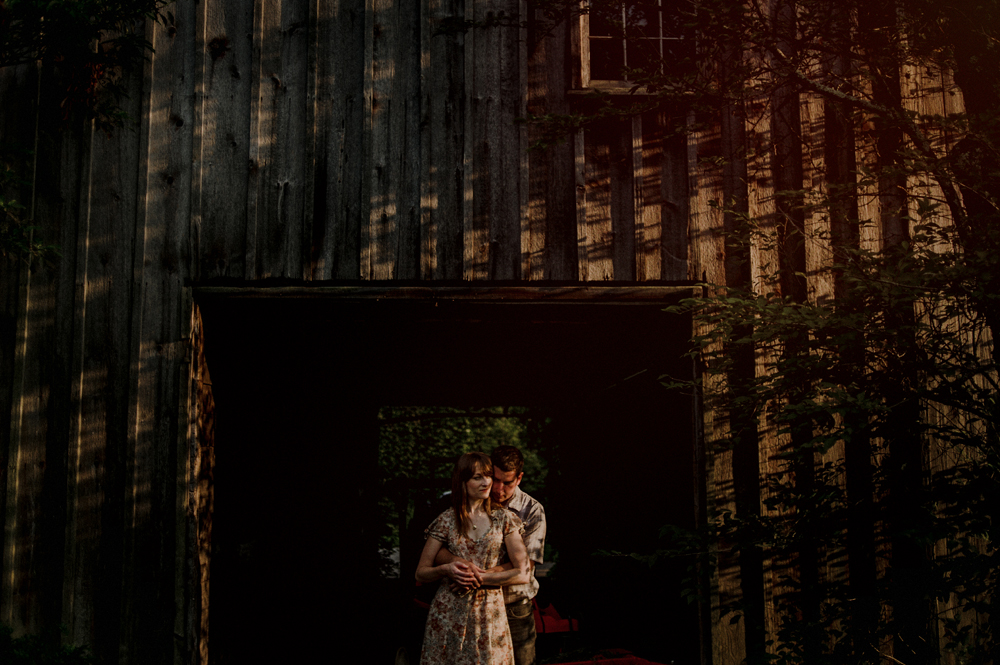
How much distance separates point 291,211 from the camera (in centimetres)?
465

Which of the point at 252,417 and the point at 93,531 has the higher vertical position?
the point at 252,417

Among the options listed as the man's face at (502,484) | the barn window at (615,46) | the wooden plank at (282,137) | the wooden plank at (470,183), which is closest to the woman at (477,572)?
the man's face at (502,484)

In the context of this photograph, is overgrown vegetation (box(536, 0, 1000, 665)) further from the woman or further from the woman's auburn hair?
the woman's auburn hair

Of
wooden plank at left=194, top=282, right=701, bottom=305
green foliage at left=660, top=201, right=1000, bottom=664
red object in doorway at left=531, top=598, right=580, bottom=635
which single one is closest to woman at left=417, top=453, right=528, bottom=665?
green foliage at left=660, top=201, right=1000, bottom=664

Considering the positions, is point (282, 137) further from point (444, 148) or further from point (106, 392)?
point (106, 392)

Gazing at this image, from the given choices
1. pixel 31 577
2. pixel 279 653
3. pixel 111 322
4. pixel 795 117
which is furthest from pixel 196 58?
pixel 279 653

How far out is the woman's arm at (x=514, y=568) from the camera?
4.00 m

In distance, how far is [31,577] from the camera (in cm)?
441

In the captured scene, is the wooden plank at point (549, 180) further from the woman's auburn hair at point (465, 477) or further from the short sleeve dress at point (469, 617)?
the short sleeve dress at point (469, 617)

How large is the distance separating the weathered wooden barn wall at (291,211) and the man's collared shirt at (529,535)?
120cm

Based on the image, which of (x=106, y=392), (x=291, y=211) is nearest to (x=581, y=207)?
(x=291, y=211)

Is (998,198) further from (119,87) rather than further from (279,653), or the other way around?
(279,653)

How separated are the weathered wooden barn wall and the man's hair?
4.00 ft

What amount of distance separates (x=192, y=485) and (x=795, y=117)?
15.8 feet
